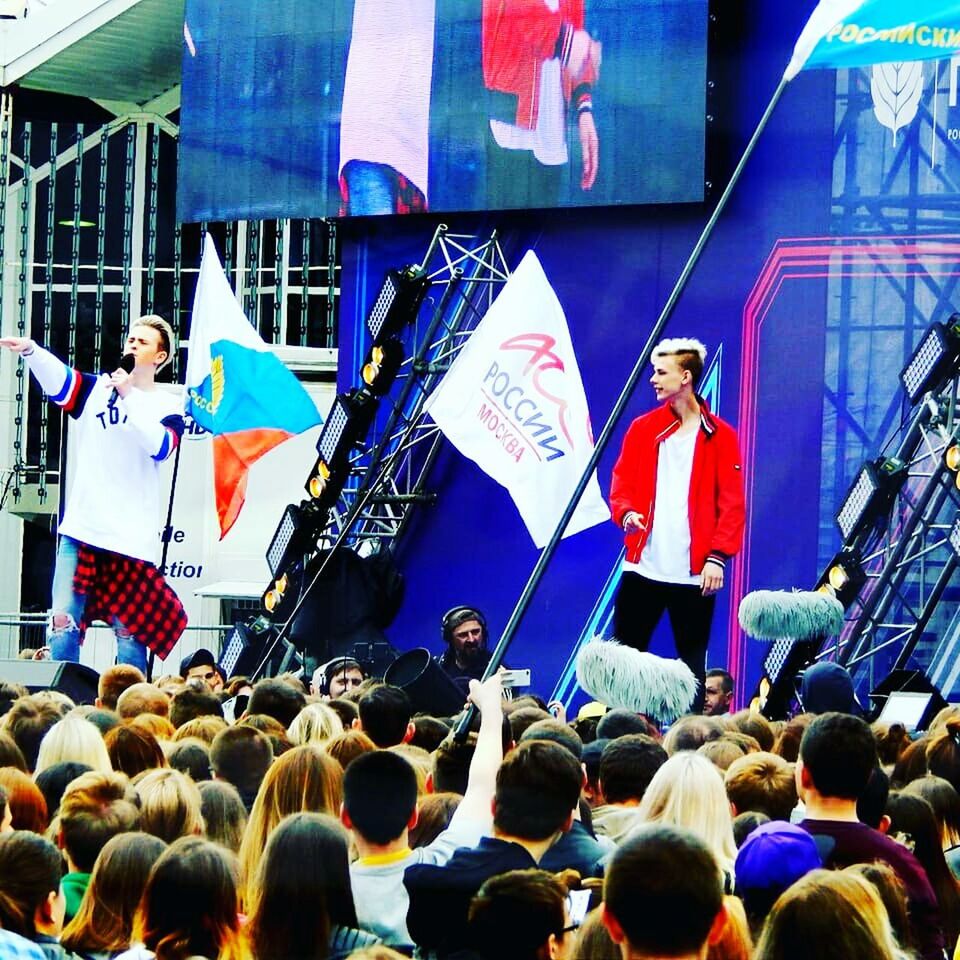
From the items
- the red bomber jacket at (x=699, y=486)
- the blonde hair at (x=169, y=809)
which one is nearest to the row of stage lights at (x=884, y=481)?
the red bomber jacket at (x=699, y=486)

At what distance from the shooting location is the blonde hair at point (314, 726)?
671 cm

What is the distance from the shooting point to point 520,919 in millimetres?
3539

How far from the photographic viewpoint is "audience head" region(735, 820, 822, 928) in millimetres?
4125

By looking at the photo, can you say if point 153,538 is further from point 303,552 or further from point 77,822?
point 77,822

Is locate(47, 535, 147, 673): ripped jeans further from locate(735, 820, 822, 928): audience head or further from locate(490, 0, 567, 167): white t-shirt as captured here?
locate(735, 820, 822, 928): audience head

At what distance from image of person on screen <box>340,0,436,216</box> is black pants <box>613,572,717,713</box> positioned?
5252mm

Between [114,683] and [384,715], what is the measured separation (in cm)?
225

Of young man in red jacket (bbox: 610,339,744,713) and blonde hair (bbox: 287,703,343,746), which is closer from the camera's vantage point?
blonde hair (bbox: 287,703,343,746)

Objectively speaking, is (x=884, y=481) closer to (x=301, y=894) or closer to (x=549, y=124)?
(x=549, y=124)

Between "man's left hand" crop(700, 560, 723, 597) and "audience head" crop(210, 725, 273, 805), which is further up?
"man's left hand" crop(700, 560, 723, 597)

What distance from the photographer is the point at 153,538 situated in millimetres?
10516

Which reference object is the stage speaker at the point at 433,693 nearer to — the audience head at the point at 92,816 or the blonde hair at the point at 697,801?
the audience head at the point at 92,816

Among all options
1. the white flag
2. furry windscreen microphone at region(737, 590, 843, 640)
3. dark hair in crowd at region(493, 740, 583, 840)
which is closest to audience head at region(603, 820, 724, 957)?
dark hair in crowd at region(493, 740, 583, 840)

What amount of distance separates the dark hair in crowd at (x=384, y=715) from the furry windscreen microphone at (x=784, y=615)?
3.40 meters
